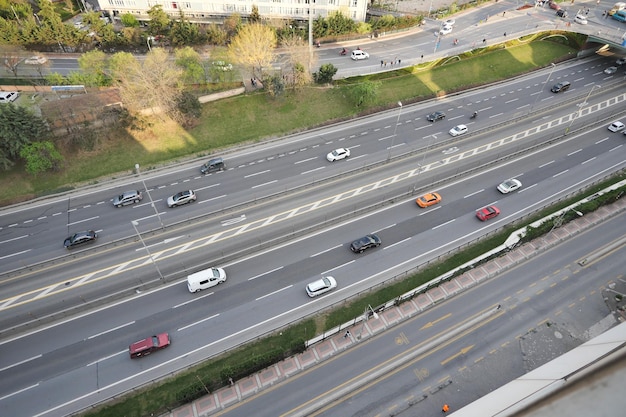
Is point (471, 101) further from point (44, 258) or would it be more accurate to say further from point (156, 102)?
point (44, 258)

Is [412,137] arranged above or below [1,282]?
above

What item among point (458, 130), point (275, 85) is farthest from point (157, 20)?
point (458, 130)

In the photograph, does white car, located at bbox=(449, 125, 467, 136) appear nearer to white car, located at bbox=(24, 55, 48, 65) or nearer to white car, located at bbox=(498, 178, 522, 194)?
white car, located at bbox=(498, 178, 522, 194)

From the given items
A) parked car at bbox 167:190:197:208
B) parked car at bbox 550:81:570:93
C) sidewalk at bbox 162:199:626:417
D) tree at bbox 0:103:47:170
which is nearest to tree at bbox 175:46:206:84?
tree at bbox 0:103:47:170

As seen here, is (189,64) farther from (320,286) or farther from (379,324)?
(379,324)

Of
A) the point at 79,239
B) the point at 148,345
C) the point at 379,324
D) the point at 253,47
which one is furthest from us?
the point at 253,47

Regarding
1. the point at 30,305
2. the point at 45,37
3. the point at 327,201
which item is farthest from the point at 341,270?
the point at 45,37

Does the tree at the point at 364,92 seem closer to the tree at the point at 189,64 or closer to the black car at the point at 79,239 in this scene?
the tree at the point at 189,64
